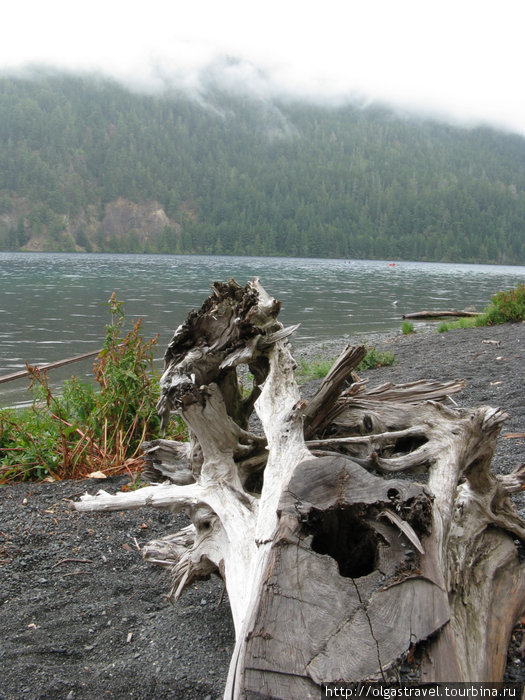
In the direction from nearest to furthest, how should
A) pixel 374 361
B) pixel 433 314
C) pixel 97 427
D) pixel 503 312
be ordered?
pixel 97 427, pixel 374 361, pixel 503 312, pixel 433 314

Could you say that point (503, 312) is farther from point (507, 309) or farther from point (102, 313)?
point (102, 313)

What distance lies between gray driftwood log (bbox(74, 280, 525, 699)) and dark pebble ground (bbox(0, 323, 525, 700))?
1.19 ft

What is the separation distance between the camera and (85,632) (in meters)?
2.80

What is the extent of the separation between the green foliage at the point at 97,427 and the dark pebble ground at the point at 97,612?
1.02 ft

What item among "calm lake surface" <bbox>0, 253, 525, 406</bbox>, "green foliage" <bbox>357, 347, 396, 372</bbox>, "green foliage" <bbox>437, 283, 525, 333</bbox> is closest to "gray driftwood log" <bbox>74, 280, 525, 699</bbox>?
"green foliage" <bbox>357, 347, 396, 372</bbox>

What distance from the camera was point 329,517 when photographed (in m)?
2.02

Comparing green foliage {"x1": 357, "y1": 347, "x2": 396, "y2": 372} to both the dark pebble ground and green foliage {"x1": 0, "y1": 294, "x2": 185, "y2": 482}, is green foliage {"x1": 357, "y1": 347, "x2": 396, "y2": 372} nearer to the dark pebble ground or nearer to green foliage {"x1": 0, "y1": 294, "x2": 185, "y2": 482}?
the dark pebble ground

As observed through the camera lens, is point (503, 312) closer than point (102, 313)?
Yes

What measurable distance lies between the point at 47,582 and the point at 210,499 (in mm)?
1540

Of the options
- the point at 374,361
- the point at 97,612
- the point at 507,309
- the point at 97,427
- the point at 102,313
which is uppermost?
the point at 507,309

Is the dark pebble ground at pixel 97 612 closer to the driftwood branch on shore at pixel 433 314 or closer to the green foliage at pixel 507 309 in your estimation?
the green foliage at pixel 507 309

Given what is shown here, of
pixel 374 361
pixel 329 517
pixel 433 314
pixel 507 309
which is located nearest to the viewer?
pixel 329 517

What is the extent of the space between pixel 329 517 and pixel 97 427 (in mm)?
3938

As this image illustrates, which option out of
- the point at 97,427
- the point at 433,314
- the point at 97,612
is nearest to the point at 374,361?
Answer: the point at 97,427
